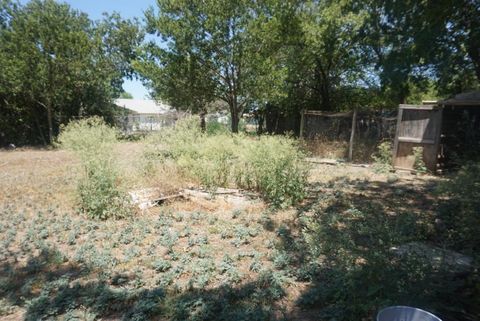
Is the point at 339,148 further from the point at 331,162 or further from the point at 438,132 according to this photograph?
the point at 438,132

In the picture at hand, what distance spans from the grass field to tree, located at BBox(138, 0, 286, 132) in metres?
8.37

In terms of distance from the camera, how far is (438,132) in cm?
782

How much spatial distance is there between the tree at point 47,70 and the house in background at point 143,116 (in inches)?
140

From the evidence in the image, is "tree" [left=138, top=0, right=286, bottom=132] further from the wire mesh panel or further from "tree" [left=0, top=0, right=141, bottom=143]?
"tree" [left=0, top=0, right=141, bottom=143]

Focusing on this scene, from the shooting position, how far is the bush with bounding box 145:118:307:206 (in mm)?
5480

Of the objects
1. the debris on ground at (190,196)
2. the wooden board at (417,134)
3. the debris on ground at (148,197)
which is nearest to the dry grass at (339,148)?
the wooden board at (417,134)

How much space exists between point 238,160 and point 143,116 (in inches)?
1068

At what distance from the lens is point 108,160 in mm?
5746

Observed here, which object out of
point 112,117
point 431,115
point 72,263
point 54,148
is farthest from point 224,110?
point 72,263

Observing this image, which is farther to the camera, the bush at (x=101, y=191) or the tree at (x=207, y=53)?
the tree at (x=207, y=53)

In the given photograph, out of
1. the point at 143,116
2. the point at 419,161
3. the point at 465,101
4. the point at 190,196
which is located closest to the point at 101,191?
the point at 190,196

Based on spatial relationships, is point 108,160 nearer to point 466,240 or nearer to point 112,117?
point 466,240

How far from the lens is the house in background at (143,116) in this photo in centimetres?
2314

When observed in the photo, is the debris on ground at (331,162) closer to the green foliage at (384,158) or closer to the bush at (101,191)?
the green foliage at (384,158)
